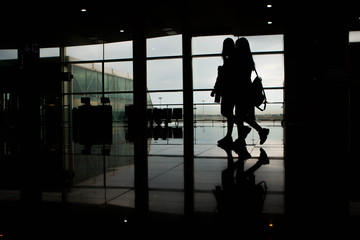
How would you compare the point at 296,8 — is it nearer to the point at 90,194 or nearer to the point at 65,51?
the point at 90,194

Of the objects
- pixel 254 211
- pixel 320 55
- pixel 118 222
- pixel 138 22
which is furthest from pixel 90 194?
pixel 320 55

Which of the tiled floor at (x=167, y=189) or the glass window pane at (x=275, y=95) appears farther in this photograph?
the glass window pane at (x=275, y=95)

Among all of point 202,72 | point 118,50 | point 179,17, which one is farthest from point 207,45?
point 118,50

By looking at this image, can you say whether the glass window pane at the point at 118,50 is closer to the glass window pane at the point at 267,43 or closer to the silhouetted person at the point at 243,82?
the glass window pane at the point at 267,43

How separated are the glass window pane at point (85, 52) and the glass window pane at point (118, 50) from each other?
0.93 feet

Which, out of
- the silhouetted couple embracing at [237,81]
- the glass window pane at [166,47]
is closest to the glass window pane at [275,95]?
the glass window pane at [166,47]

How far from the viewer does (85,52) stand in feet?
45.5

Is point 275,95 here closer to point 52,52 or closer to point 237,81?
point 237,81

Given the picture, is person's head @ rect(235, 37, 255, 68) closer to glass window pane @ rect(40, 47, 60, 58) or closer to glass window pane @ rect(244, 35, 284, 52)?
glass window pane @ rect(244, 35, 284, 52)

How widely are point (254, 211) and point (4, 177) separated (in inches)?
115

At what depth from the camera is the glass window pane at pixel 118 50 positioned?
44.1 feet

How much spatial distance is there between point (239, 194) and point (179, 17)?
8728mm

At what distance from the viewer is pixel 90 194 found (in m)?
2.64

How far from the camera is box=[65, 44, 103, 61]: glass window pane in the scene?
45.0ft
